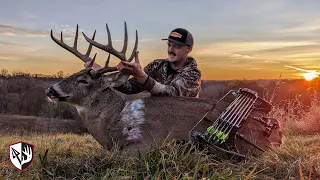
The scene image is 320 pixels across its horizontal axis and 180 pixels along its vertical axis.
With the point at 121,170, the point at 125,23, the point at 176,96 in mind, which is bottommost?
the point at 121,170

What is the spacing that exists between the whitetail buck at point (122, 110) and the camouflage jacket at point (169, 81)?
0.49 ft

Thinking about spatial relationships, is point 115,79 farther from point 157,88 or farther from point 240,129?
point 240,129

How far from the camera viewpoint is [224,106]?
517 centimetres

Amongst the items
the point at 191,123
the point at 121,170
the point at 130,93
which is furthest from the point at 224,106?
the point at 121,170

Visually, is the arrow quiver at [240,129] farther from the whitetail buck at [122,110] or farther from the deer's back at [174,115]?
the whitetail buck at [122,110]

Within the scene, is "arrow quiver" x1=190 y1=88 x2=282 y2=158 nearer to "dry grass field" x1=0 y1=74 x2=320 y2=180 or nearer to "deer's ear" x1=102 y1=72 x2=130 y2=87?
"dry grass field" x1=0 y1=74 x2=320 y2=180

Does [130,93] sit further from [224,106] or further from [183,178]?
[183,178]

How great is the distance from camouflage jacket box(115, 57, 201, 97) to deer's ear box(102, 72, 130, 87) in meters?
0.24

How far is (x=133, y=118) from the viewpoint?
498cm

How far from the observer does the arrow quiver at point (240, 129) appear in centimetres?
443

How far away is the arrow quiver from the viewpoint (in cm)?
443

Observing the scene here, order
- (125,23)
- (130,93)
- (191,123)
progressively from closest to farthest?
(191,123), (125,23), (130,93)

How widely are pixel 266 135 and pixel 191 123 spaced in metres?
0.89

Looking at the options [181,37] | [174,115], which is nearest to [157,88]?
[174,115]
